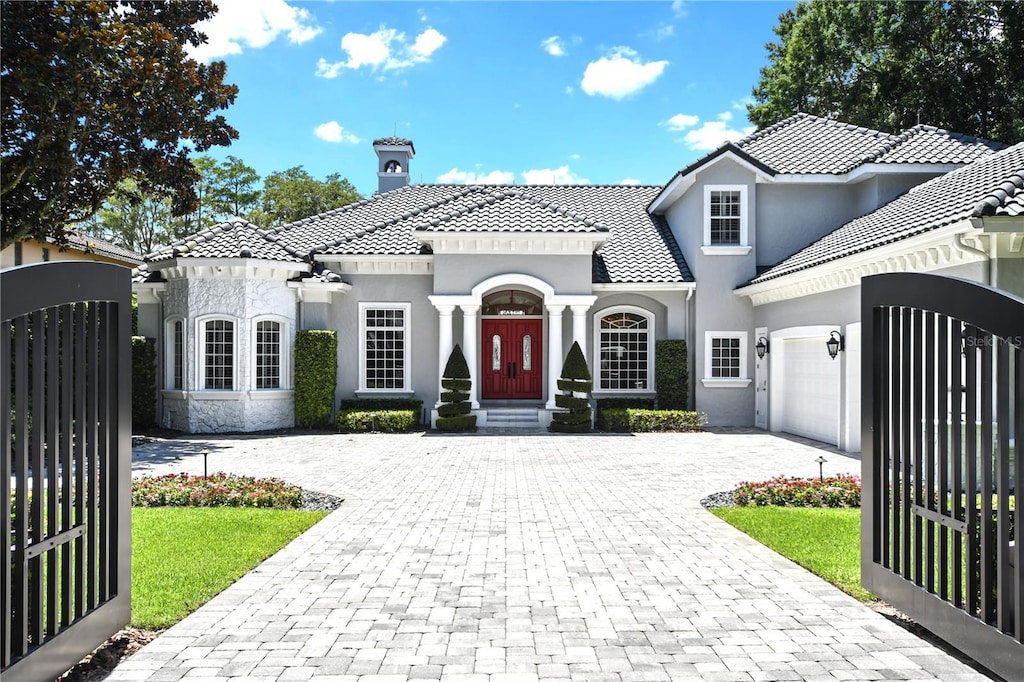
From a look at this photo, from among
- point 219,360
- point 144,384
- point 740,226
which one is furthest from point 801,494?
point 144,384

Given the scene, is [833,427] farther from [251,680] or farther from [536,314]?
[251,680]

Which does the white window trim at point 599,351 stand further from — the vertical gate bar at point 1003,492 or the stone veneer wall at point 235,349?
the vertical gate bar at point 1003,492

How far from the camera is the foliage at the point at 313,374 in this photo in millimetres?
17891

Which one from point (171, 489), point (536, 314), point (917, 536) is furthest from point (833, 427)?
point (171, 489)

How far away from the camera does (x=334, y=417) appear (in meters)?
18.6

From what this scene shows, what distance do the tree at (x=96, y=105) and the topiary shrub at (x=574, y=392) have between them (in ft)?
32.9

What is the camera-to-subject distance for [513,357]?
65.2 ft

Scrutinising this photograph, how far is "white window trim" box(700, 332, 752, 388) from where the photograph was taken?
1870 cm

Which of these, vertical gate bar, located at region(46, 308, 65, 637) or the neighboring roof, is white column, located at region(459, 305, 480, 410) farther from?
vertical gate bar, located at region(46, 308, 65, 637)

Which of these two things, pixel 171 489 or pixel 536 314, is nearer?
pixel 171 489

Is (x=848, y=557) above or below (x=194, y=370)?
below

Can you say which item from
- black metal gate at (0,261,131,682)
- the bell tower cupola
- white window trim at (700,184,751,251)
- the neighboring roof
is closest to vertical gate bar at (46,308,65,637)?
black metal gate at (0,261,131,682)

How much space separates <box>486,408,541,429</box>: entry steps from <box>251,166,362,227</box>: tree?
93.4 ft

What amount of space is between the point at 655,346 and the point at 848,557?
12587 millimetres
